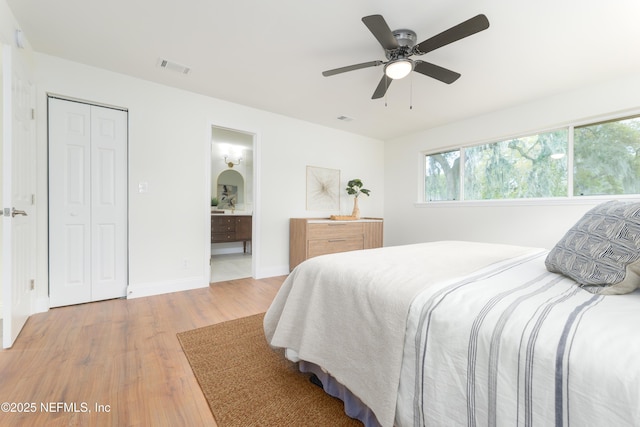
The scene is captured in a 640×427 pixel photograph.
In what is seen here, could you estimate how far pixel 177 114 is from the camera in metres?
3.11

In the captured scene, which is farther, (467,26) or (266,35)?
(266,35)

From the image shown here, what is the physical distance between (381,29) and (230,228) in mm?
4597

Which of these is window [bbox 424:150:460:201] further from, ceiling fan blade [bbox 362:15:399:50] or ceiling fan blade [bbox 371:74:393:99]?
ceiling fan blade [bbox 362:15:399:50]

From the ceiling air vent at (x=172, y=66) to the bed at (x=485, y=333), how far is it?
247 cm

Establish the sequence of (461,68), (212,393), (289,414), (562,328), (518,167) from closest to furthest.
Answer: (562,328)
(289,414)
(212,393)
(461,68)
(518,167)

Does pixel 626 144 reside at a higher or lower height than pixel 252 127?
lower

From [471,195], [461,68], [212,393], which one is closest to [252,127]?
[461,68]


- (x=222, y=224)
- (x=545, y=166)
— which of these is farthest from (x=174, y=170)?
(x=545, y=166)

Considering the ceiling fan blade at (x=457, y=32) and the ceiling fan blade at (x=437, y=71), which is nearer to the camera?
the ceiling fan blade at (x=457, y=32)

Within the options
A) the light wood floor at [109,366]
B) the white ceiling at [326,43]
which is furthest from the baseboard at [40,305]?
the white ceiling at [326,43]

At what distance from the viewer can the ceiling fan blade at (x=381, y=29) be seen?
1641mm

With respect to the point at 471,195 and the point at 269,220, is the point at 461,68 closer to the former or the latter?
the point at 471,195

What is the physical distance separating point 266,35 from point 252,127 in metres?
1.62

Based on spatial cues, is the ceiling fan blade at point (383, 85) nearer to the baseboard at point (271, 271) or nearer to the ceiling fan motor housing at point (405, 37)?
the ceiling fan motor housing at point (405, 37)
